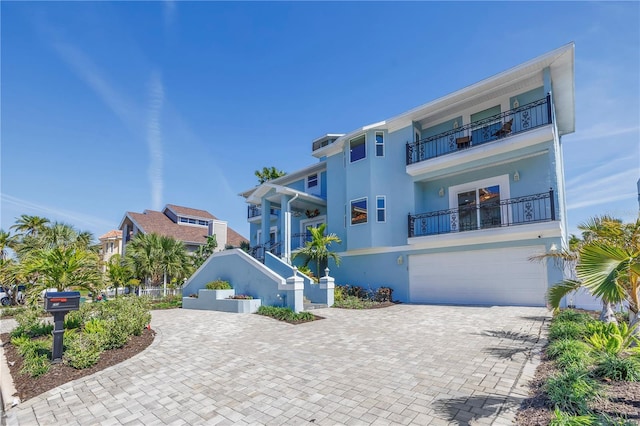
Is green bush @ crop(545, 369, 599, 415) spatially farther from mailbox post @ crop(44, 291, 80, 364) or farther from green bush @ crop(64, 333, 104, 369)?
mailbox post @ crop(44, 291, 80, 364)

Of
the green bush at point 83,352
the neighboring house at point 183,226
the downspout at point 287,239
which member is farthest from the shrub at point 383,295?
the neighboring house at point 183,226

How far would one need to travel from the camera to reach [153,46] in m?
12.8

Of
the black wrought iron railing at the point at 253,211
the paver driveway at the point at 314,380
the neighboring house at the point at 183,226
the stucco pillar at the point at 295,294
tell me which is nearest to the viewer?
the paver driveway at the point at 314,380

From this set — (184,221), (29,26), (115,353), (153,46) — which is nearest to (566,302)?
(115,353)

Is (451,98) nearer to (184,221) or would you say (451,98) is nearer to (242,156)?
(242,156)

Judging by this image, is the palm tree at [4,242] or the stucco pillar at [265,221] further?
the palm tree at [4,242]

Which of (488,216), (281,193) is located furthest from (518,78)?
(281,193)

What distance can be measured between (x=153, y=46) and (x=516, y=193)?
1619 centimetres

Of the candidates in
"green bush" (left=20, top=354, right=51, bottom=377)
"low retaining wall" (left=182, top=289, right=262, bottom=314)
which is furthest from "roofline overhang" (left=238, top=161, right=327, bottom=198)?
"green bush" (left=20, top=354, right=51, bottom=377)

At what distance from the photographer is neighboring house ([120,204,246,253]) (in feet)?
107

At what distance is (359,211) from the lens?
17.2 metres

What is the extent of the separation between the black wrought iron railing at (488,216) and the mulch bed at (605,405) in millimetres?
9461

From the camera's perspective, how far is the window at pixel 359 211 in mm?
16938

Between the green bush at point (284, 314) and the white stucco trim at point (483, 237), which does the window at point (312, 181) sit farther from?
the green bush at point (284, 314)
